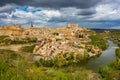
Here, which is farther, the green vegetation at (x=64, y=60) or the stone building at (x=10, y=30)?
the stone building at (x=10, y=30)

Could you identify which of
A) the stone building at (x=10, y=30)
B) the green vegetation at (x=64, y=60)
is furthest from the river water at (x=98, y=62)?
the stone building at (x=10, y=30)

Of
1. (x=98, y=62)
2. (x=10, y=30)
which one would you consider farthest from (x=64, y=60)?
(x=10, y=30)

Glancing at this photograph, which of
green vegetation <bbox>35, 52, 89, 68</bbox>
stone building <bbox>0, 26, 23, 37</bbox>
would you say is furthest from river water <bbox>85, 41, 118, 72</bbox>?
stone building <bbox>0, 26, 23, 37</bbox>

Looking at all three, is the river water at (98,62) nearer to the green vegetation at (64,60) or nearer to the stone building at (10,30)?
the green vegetation at (64,60)

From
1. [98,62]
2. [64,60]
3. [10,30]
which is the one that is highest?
[10,30]

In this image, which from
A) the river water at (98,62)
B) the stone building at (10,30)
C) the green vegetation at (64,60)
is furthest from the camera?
the stone building at (10,30)

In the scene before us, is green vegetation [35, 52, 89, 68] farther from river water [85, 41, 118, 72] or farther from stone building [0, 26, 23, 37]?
stone building [0, 26, 23, 37]

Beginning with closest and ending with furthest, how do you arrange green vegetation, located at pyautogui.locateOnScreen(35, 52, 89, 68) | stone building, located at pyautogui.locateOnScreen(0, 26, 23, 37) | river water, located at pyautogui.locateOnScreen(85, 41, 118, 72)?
river water, located at pyautogui.locateOnScreen(85, 41, 118, 72) < green vegetation, located at pyautogui.locateOnScreen(35, 52, 89, 68) < stone building, located at pyautogui.locateOnScreen(0, 26, 23, 37)

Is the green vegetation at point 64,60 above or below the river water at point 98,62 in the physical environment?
above

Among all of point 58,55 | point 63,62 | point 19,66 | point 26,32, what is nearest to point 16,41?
point 26,32

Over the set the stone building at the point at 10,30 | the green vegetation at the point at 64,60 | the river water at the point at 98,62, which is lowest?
the river water at the point at 98,62

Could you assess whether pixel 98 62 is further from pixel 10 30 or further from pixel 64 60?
pixel 10 30

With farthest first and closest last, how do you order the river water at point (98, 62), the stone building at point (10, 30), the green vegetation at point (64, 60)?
the stone building at point (10, 30), the green vegetation at point (64, 60), the river water at point (98, 62)

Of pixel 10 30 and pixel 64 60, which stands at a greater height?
pixel 10 30
